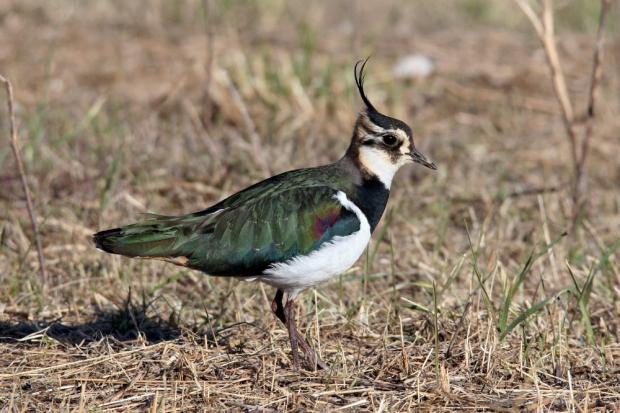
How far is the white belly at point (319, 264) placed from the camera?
4.34 m

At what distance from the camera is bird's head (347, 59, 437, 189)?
479cm

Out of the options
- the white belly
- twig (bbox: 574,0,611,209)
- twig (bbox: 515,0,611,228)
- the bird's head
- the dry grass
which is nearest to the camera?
the dry grass

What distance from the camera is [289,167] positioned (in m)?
7.07

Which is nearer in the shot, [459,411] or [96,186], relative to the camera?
[459,411]

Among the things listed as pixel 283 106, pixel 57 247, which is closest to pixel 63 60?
pixel 283 106

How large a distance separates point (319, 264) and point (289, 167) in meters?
2.80

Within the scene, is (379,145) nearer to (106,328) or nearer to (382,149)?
(382,149)

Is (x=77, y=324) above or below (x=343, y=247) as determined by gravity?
below

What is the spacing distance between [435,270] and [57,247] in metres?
2.29

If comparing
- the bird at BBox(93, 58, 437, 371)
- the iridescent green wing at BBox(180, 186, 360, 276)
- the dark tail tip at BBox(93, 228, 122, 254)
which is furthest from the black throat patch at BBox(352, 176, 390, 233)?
the dark tail tip at BBox(93, 228, 122, 254)

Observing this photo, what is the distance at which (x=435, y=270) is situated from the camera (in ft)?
19.0

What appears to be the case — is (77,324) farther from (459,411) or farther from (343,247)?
(459,411)

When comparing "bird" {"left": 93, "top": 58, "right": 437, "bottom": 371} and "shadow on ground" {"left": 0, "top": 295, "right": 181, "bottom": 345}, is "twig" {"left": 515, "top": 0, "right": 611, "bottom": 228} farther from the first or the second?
"shadow on ground" {"left": 0, "top": 295, "right": 181, "bottom": 345}

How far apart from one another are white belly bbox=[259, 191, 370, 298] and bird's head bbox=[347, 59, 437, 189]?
484mm
